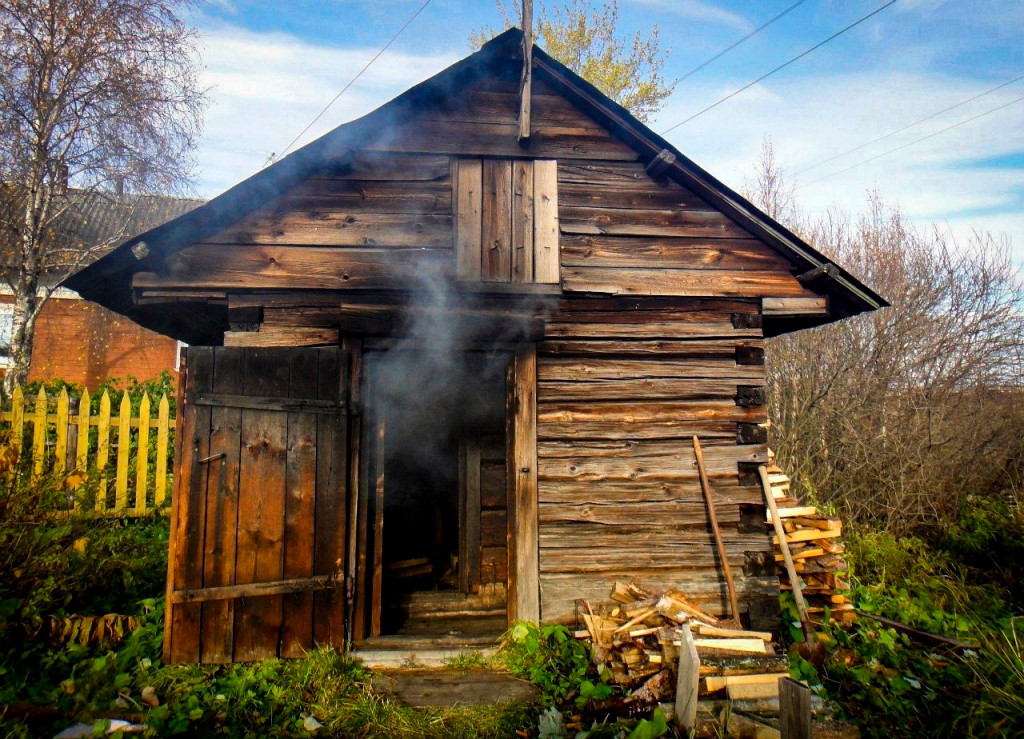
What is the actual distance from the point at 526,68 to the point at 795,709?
4.88 metres

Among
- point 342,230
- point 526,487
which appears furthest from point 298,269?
point 526,487

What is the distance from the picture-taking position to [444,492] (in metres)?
7.87

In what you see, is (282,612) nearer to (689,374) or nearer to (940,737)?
(689,374)

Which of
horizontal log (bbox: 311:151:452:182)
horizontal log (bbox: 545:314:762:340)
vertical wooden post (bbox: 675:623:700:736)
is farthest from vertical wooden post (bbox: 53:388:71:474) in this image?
vertical wooden post (bbox: 675:623:700:736)

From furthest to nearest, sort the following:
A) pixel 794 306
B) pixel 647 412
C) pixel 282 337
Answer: pixel 794 306 < pixel 647 412 < pixel 282 337

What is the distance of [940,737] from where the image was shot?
3.62 meters

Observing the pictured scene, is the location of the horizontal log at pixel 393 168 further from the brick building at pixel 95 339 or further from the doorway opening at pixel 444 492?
the brick building at pixel 95 339

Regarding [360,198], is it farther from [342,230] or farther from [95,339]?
[95,339]

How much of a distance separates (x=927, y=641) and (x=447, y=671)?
4.20 m

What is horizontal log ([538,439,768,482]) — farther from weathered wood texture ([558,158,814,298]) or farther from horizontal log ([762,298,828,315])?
weathered wood texture ([558,158,814,298])

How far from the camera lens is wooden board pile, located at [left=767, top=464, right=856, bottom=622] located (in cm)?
572

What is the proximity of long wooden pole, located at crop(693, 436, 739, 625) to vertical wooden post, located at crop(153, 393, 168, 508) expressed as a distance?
21.4 feet

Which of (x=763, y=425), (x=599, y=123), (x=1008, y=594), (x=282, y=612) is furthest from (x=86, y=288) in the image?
(x=1008, y=594)

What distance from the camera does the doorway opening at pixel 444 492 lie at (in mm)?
6406
